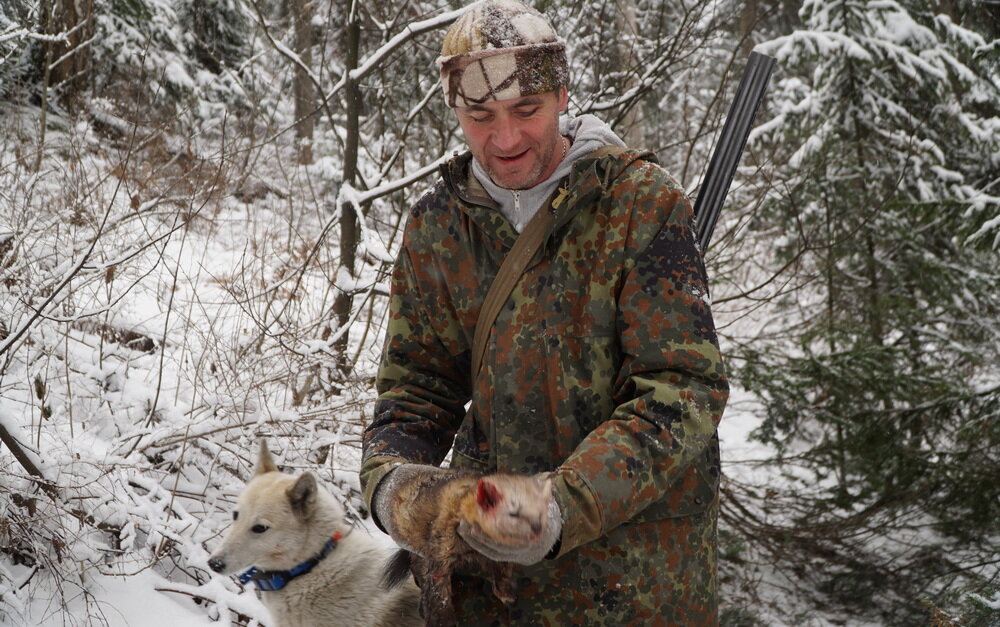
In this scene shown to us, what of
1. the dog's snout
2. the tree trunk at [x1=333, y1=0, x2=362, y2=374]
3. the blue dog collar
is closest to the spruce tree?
the tree trunk at [x1=333, y1=0, x2=362, y2=374]

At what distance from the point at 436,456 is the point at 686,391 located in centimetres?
77

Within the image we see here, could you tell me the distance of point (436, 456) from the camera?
7.00ft

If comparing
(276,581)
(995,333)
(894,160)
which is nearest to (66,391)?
(276,581)

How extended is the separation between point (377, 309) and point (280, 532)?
3895 millimetres

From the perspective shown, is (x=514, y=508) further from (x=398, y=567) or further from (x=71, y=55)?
(x=71, y=55)

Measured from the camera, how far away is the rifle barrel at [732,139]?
9.15ft

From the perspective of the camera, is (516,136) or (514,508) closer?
(514,508)

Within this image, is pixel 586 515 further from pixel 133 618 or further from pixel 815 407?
pixel 815 407

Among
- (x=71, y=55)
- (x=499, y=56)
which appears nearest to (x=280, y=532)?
(x=499, y=56)

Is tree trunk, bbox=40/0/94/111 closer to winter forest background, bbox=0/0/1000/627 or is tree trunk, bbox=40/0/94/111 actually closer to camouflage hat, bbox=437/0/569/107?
winter forest background, bbox=0/0/1000/627

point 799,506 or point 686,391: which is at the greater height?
point 686,391

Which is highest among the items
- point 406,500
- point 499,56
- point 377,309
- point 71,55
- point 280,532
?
point 71,55

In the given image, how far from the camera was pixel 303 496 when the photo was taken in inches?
131

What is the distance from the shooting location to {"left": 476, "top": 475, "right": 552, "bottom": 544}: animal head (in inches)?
58.1
